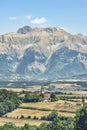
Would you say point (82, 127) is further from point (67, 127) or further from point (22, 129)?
point (22, 129)

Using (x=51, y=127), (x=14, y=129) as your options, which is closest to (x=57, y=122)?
(x=51, y=127)

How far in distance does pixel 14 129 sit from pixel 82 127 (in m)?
31.6

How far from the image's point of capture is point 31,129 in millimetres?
165250

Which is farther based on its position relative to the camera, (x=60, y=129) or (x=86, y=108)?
(x=60, y=129)

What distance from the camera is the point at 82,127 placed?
142625 millimetres

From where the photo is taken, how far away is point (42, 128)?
162 meters

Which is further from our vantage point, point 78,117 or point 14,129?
point 14,129

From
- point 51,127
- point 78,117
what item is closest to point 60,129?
point 51,127

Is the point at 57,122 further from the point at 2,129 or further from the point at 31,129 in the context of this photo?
the point at 2,129

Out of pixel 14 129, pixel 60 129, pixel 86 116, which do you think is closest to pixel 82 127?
pixel 86 116

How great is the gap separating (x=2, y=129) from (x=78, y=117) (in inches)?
1122

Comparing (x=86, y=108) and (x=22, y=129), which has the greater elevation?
(x=86, y=108)

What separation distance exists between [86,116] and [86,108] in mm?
3404

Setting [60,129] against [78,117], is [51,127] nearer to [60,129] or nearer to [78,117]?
[60,129]
